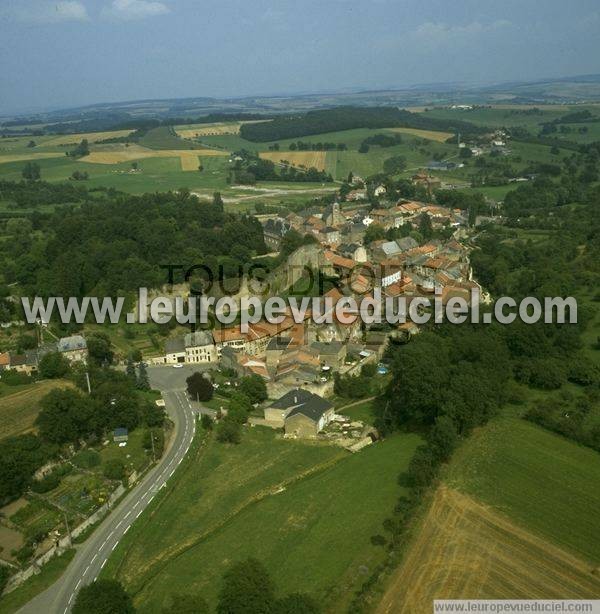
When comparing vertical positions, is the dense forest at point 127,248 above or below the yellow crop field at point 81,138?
below

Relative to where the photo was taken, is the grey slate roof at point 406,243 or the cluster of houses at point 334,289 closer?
the cluster of houses at point 334,289

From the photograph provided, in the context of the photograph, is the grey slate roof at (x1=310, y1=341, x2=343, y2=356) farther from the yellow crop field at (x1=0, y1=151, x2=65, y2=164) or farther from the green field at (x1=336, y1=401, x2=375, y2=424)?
the yellow crop field at (x1=0, y1=151, x2=65, y2=164)

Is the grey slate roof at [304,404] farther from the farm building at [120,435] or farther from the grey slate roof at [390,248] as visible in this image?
the grey slate roof at [390,248]

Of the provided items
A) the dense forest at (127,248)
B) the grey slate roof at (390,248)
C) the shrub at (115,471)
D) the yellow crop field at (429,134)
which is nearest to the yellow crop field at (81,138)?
the yellow crop field at (429,134)

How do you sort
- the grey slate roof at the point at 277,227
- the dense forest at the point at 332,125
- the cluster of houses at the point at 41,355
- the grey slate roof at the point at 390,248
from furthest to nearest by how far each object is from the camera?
the dense forest at the point at 332,125
the grey slate roof at the point at 277,227
the grey slate roof at the point at 390,248
the cluster of houses at the point at 41,355

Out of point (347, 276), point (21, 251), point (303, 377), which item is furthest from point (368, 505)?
point (21, 251)

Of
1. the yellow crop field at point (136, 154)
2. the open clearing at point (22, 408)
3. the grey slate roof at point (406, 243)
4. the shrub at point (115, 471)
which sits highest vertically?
the yellow crop field at point (136, 154)
